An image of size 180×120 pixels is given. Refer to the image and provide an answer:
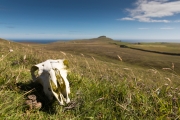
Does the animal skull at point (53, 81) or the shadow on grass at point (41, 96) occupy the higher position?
the animal skull at point (53, 81)

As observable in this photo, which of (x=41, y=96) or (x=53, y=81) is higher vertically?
(x=53, y=81)

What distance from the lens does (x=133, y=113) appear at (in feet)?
13.5

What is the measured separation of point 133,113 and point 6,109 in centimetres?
285

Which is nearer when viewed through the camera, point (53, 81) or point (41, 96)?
point (53, 81)

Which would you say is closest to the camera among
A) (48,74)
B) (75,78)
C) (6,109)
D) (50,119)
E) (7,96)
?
(6,109)

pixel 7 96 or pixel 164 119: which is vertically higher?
pixel 7 96

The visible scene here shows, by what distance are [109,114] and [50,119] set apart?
1443 mm

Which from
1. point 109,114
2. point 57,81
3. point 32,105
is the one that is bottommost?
point 109,114

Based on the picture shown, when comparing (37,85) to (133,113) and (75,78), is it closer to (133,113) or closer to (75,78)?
(75,78)

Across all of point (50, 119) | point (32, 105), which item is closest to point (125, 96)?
point (50, 119)

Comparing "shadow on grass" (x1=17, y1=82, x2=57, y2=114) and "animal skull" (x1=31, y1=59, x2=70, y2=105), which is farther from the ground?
"animal skull" (x1=31, y1=59, x2=70, y2=105)

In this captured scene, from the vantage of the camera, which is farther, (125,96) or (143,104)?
(125,96)

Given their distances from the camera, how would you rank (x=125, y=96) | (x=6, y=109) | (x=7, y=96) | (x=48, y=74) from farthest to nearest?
(x=125, y=96) < (x=48, y=74) < (x=7, y=96) < (x=6, y=109)

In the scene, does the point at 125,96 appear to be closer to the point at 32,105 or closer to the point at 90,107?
the point at 90,107
